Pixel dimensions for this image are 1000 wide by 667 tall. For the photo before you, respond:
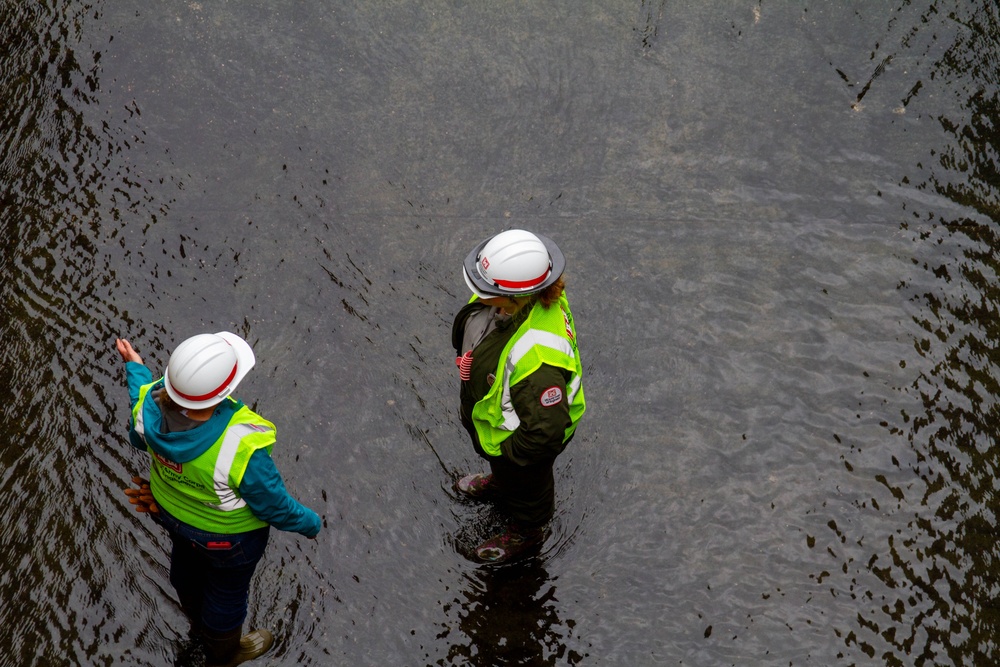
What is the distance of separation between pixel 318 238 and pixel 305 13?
1.81m

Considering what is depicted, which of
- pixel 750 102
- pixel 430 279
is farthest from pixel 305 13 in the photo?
pixel 750 102

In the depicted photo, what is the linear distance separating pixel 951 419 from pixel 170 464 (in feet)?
12.1

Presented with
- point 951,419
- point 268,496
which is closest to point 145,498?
point 268,496

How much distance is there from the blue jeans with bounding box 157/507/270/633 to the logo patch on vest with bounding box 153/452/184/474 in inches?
8.9

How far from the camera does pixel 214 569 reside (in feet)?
10.7

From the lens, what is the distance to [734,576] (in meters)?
4.03

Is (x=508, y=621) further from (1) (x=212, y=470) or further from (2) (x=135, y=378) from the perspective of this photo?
(2) (x=135, y=378)

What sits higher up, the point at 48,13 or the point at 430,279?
the point at 430,279

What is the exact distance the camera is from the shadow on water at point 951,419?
390cm

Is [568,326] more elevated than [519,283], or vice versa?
[519,283]

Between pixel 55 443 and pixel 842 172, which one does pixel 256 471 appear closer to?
pixel 55 443

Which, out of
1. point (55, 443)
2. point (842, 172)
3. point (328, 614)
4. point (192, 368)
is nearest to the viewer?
point (192, 368)

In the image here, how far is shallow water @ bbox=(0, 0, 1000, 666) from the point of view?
3916 millimetres

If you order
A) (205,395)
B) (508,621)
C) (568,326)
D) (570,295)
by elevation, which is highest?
(568,326)
